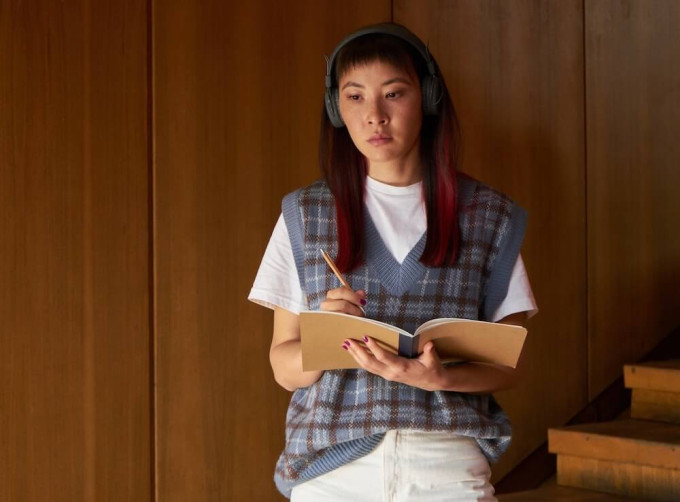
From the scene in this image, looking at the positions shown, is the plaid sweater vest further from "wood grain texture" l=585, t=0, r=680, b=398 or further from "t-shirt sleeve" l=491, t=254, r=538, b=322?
"wood grain texture" l=585, t=0, r=680, b=398

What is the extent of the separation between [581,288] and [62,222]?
209 cm

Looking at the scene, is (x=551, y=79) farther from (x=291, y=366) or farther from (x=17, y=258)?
(x=291, y=366)

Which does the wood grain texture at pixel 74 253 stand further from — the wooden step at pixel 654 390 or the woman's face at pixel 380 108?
the wooden step at pixel 654 390

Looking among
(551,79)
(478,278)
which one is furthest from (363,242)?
(551,79)

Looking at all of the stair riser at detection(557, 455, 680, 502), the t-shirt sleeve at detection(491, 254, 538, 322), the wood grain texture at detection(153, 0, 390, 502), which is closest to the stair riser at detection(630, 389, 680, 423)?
the stair riser at detection(557, 455, 680, 502)

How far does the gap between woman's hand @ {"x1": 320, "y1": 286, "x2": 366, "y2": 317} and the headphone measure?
328 mm

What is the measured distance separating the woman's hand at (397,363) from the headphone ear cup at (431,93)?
0.41 metres

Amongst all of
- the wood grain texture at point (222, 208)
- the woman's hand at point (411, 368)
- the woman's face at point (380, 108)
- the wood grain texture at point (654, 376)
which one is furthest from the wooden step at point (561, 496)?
the woman's face at point (380, 108)

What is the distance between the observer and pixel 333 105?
4.87 feet

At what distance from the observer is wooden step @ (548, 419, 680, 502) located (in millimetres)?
2902

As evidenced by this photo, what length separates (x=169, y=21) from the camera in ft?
8.96

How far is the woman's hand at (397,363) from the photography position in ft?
4.14

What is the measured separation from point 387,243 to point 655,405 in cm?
233

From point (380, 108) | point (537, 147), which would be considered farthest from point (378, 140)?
point (537, 147)
